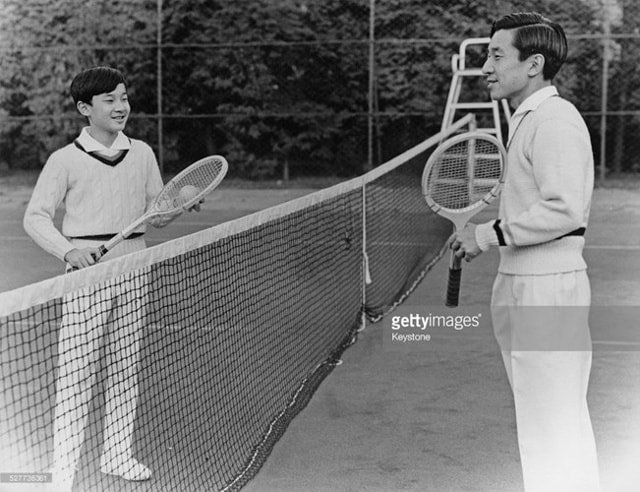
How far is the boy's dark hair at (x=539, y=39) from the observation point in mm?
2137

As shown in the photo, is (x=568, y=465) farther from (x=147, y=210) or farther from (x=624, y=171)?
(x=624, y=171)

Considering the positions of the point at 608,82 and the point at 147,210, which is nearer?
the point at 147,210

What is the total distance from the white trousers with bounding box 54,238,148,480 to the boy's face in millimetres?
291

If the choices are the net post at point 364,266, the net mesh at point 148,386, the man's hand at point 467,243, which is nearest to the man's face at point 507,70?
the man's hand at point 467,243

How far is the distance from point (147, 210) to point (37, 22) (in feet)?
29.3

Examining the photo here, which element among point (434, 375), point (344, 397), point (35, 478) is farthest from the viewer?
point (434, 375)

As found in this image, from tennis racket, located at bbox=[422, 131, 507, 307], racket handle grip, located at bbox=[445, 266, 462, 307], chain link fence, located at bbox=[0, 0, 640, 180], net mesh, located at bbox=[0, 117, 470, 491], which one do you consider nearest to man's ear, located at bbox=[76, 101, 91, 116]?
net mesh, located at bbox=[0, 117, 470, 491]

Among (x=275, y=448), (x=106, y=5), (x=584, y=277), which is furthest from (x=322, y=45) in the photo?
(x=584, y=277)

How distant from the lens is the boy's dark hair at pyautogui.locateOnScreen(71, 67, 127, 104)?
2.69 meters

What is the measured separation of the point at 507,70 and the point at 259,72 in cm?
918

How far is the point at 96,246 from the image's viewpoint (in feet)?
8.95

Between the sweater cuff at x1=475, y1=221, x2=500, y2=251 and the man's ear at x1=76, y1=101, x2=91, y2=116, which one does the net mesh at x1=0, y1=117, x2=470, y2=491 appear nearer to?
the man's ear at x1=76, y1=101, x2=91, y2=116

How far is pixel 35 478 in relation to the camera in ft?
8.20

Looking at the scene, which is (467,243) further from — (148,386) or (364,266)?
(364,266)
